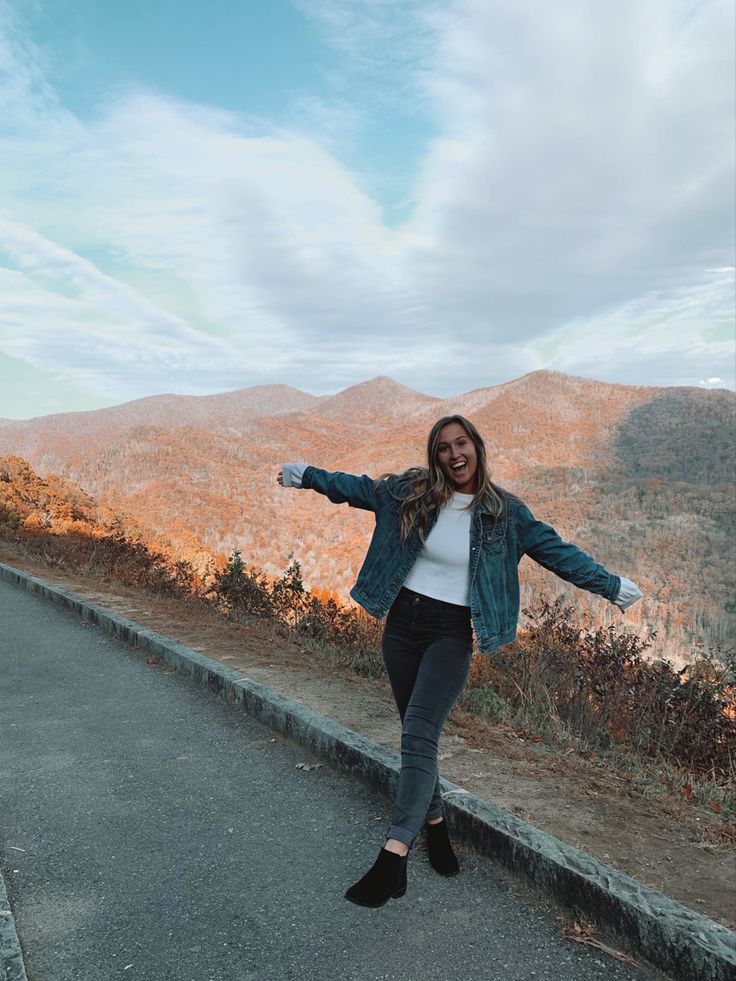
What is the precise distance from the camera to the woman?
3115mm

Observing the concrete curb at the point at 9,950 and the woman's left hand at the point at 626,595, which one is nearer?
the concrete curb at the point at 9,950

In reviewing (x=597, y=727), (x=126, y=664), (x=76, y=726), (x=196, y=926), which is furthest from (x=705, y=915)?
(x=126, y=664)

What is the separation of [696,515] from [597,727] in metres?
33.5

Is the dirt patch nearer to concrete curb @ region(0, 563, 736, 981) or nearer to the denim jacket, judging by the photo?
concrete curb @ region(0, 563, 736, 981)

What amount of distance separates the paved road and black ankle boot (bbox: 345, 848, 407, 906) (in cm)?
7

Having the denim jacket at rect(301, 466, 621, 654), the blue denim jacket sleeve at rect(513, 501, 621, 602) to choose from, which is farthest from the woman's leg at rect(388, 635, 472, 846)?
the blue denim jacket sleeve at rect(513, 501, 621, 602)

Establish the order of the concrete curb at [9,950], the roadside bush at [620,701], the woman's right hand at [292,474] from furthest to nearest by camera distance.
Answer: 1. the roadside bush at [620,701]
2. the woman's right hand at [292,474]
3. the concrete curb at [9,950]

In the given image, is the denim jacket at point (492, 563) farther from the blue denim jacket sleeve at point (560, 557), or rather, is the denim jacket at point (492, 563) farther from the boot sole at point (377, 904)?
the boot sole at point (377, 904)

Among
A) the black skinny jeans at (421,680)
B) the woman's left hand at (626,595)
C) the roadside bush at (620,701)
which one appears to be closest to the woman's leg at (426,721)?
the black skinny jeans at (421,680)

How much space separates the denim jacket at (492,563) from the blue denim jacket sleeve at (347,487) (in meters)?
0.13

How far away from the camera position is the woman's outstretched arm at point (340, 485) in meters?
3.47

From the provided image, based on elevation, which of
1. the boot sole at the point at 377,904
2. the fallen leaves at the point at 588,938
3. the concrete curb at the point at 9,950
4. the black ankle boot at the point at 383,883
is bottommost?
the concrete curb at the point at 9,950

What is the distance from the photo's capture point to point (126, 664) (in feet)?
23.0

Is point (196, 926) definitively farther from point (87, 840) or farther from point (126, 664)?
point (126, 664)
